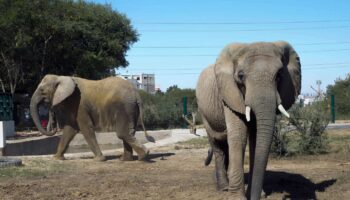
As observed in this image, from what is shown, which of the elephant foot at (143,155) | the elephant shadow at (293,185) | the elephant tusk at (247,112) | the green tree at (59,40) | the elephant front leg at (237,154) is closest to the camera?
the elephant tusk at (247,112)

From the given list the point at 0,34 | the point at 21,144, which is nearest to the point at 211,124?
the point at 21,144

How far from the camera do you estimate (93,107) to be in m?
15.5

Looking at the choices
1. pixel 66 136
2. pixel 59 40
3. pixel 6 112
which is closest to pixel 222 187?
pixel 66 136

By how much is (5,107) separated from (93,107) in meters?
11.8

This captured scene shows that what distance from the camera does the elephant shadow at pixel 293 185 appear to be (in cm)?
874

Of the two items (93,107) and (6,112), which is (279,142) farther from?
(6,112)

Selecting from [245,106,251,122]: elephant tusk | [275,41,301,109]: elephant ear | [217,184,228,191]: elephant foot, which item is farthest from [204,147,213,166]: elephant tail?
[245,106,251,122]: elephant tusk

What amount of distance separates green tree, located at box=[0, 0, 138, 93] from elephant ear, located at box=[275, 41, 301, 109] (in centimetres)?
2391

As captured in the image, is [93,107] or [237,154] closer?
[237,154]

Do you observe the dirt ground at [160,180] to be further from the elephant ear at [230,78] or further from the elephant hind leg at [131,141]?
the elephant ear at [230,78]

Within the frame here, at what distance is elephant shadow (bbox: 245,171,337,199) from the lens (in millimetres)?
8742

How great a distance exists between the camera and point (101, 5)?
43.4 meters

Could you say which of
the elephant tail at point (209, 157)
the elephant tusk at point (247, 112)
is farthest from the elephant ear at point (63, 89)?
the elephant tusk at point (247, 112)

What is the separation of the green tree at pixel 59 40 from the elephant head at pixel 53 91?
594 inches
